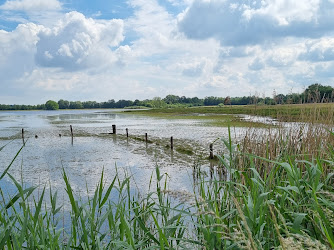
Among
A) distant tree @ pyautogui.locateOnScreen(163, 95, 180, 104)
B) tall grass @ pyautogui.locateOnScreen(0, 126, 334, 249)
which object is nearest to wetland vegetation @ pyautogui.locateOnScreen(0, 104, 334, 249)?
tall grass @ pyautogui.locateOnScreen(0, 126, 334, 249)

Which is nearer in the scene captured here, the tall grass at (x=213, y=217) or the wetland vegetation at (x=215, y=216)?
the wetland vegetation at (x=215, y=216)

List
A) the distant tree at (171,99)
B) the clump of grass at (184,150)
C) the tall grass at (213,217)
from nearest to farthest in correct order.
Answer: the tall grass at (213,217)
the clump of grass at (184,150)
the distant tree at (171,99)

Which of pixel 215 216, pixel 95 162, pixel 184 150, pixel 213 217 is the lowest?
pixel 95 162

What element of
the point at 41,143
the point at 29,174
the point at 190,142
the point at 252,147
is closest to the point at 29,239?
the point at 252,147

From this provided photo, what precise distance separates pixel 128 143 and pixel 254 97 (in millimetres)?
16822

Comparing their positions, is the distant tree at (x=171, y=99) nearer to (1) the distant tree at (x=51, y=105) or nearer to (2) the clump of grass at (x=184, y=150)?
(1) the distant tree at (x=51, y=105)

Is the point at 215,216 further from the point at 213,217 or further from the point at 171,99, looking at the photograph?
the point at 171,99

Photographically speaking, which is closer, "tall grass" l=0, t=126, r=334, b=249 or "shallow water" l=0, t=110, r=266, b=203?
"tall grass" l=0, t=126, r=334, b=249

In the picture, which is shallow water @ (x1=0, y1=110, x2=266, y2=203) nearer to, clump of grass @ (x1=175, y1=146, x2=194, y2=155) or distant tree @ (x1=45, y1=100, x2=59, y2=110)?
clump of grass @ (x1=175, y1=146, x2=194, y2=155)

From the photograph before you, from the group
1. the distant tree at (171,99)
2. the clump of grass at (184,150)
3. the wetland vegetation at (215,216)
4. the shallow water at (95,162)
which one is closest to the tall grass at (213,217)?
the wetland vegetation at (215,216)

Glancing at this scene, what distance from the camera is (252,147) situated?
7.47 meters

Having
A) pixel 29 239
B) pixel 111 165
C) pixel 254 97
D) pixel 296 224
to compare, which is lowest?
pixel 111 165

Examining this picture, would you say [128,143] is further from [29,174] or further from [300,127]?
[300,127]

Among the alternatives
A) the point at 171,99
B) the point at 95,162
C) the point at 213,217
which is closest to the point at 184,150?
A: the point at 95,162
